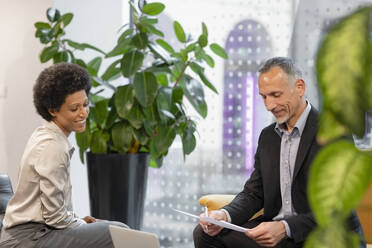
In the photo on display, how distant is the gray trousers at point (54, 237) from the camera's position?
2365 millimetres

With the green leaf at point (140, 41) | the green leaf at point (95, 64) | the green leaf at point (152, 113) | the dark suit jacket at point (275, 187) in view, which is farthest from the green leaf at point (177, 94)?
the dark suit jacket at point (275, 187)

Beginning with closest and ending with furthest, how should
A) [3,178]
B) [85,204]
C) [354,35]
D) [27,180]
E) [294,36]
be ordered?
[354,35], [27,180], [3,178], [294,36], [85,204]

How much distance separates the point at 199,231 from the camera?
2549 mm

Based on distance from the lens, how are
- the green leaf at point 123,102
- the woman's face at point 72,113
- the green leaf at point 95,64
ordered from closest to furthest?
the woman's face at point 72,113 < the green leaf at point 123,102 < the green leaf at point 95,64

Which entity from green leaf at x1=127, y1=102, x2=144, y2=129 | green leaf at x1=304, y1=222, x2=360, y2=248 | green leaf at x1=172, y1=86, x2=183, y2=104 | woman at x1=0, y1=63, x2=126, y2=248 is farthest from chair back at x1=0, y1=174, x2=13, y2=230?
green leaf at x1=304, y1=222, x2=360, y2=248

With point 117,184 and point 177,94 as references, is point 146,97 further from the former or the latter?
point 117,184

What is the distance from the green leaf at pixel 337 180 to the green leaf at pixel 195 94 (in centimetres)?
327

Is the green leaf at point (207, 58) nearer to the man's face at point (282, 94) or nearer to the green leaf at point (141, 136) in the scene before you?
the green leaf at point (141, 136)

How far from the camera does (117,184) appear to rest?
3.80m

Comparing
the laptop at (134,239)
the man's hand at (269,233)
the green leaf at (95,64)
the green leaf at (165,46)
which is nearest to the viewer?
the laptop at (134,239)

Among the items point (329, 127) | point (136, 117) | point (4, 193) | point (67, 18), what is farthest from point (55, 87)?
point (329, 127)

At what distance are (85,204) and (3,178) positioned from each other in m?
1.53

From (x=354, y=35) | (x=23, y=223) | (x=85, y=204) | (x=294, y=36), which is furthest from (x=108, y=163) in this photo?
(x=354, y=35)

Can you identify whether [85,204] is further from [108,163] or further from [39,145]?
[39,145]
